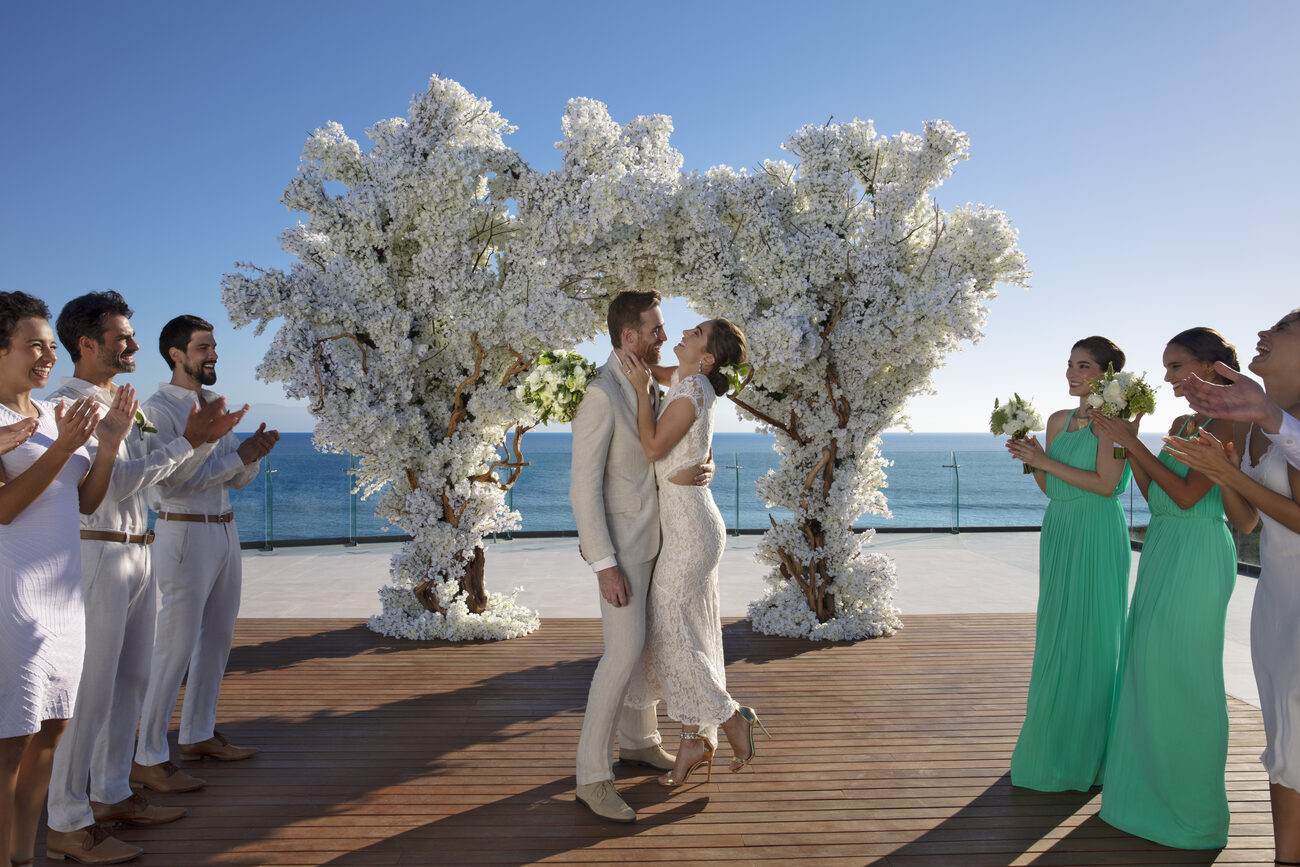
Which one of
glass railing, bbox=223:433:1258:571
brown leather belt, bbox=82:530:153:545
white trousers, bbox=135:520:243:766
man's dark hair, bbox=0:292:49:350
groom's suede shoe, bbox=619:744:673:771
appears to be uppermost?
man's dark hair, bbox=0:292:49:350

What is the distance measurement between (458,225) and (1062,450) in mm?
4435

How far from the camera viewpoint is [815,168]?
20.8ft

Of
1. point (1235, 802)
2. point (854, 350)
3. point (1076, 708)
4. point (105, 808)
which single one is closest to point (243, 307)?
point (105, 808)

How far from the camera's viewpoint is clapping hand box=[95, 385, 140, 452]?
2.71m

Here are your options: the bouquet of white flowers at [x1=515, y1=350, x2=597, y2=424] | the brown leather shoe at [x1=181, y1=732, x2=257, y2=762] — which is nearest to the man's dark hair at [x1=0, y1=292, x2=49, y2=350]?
the bouquet of white flowers at [x1=515, y1=350, x2=597, y2=424]

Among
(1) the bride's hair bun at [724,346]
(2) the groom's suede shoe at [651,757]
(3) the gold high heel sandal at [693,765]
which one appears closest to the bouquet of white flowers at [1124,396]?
(1) the bride's hair bun at [724,346]

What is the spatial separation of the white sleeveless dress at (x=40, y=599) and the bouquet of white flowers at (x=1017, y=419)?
12.2 feet

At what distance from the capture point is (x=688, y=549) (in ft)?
11.6

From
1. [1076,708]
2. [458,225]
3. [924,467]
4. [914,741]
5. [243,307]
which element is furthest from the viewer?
[924,467]

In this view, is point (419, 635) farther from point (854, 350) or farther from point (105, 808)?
point (854, 350)

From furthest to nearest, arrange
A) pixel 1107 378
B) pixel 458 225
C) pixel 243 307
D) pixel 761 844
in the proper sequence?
pixel 458 225 → pixel 243 307 → pixel 1107 378 → pixel 761 844

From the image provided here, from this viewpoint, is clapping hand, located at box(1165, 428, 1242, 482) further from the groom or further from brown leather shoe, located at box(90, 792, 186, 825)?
brown leather shoe, located at box(90, 792, 186, 825)

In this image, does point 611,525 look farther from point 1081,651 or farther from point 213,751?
point 213,751

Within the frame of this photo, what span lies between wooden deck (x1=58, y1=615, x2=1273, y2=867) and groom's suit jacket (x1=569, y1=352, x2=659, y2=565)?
1.13 metres
